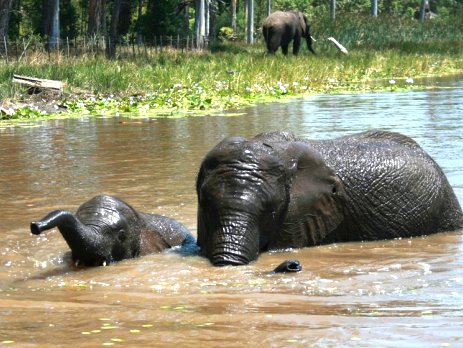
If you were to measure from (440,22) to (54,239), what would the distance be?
182 ft

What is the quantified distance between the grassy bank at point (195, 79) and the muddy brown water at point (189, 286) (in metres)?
8.99

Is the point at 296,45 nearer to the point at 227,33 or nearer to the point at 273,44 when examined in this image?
the point at 273,44

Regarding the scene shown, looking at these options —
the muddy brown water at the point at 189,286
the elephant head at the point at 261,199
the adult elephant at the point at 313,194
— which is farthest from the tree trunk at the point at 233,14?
the elephant head at the point at 261,199

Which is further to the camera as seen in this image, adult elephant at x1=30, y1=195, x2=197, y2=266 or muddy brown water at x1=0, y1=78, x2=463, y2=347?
adult elephant at x1=30, y1=195, x2=197, y2=266

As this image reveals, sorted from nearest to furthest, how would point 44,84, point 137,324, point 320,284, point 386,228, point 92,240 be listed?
1. point 137,324
2. point 320,284
3. point 92,240
4. point 386,228
5. point 44,84

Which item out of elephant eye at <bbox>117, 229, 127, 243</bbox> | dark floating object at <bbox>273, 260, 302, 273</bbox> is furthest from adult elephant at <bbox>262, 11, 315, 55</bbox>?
dark floating object at <bbox>273, 260, 302, 273</bbox>

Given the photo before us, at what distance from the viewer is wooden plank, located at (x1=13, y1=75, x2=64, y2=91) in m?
24.7

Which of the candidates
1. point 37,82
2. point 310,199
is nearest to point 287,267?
point 310,199

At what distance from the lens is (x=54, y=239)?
1019 cm

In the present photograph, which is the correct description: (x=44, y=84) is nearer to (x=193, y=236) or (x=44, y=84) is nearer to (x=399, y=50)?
(x=193, y=236)

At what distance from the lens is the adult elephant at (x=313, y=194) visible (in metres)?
8.64

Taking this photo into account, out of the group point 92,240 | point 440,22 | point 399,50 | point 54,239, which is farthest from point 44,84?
point 440,22

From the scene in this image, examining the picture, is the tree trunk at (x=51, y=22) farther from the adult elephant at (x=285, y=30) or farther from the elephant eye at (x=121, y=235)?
the elephant eye at (x=121, y=235)

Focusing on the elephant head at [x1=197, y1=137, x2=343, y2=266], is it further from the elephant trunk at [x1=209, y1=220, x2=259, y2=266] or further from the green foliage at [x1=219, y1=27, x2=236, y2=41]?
the green foliage at [x1=219, y1=27, x2=236, y2=41]
